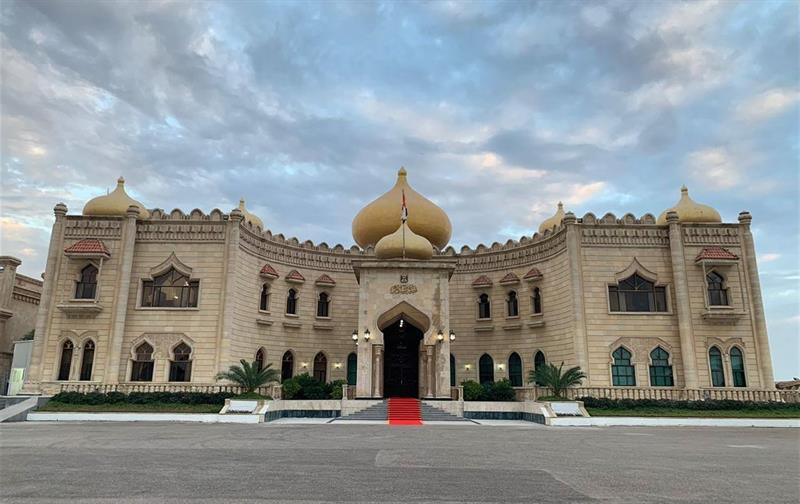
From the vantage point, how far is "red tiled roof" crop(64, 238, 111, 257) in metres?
24.6

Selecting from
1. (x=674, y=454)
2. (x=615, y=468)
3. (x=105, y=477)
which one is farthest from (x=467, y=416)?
(x=105, y=477)

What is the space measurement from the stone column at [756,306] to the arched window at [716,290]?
111cm

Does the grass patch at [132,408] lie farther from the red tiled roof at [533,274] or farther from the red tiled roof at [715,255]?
the red tiled roof at [715,255]

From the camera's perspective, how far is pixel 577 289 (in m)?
24.6

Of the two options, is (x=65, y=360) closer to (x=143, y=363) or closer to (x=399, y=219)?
(x=143, y=363)

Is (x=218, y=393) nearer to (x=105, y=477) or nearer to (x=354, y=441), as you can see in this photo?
(x=354, y=441)

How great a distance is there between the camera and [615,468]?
8.22 m

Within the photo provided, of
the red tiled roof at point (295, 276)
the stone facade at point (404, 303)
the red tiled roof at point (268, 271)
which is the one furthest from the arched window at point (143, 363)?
the red tiled roof at point (295, 276)

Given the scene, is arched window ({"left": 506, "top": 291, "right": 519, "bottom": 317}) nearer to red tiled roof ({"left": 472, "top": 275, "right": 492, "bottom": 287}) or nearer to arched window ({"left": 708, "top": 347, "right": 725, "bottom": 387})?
red tiled roof ({"left": 472, "top": 275, "right": 492, "bottom": 287})

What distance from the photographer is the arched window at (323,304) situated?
29578 mm

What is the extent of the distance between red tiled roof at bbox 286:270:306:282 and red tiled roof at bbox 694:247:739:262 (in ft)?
64.2

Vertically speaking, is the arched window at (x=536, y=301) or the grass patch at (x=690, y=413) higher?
the arched window at (x=536, y=301)

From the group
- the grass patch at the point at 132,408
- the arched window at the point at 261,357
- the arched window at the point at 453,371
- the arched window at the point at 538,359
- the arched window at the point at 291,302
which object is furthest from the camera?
the arched window at the point at 453,371

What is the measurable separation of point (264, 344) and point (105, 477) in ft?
67.1
